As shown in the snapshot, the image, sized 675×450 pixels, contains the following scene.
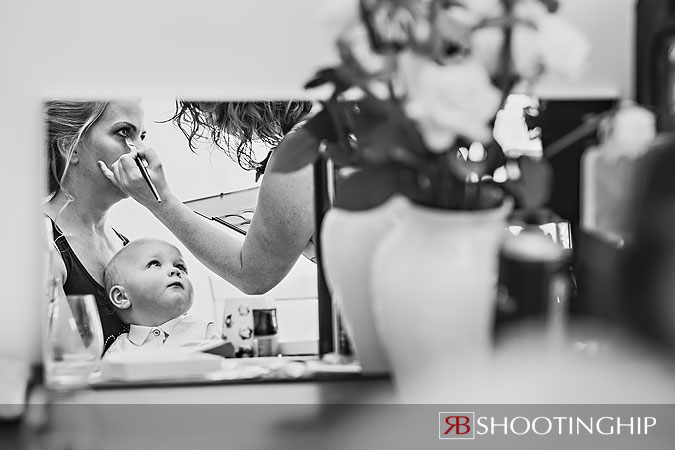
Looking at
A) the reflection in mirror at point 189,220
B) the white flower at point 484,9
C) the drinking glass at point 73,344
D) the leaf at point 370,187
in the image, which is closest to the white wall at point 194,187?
the reflection in mirror at point 189,220

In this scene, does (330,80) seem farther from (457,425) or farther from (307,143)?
(457,425)

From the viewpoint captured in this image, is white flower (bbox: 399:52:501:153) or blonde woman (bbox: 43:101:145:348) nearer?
white flower (bbox: 399:52:501:153)

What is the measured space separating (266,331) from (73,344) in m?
0.35

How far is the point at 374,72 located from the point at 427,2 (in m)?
0.15

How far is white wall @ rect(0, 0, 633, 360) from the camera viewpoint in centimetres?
138

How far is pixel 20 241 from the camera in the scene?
1.39 meters

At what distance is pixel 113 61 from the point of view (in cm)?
139

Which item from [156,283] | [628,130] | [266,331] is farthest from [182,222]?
[628,130]

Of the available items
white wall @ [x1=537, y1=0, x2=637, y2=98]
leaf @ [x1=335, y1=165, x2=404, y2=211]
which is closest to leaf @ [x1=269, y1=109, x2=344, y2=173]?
leaf @ [x1=335, y1=165, x2=404, y2=211]

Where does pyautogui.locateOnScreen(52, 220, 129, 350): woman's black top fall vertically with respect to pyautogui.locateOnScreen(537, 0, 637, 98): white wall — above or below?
below

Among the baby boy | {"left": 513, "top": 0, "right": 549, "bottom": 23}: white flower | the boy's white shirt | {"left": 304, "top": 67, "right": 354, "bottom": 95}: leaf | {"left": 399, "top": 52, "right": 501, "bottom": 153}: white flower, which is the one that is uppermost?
{"left": 513, "top": 0, "right": 549, "bottom": 23}: white flower

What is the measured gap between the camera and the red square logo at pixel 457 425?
3.17ft

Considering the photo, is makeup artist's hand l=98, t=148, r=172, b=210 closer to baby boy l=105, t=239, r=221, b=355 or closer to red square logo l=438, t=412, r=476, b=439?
baby boy l=105, t=239, r=221, b=355

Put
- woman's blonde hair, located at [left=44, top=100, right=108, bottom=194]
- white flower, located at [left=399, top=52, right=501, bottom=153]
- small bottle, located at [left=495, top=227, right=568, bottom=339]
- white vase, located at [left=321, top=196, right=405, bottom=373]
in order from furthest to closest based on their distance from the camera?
woman's blonde hair, located at [left=44, top=100, right=108, bottom=194]
white vase, located at [left=321, top=196, right=405, bottom=373]
small bottle, located at [left=495, top=227, right=568, bottom=339]
white flower, located at [left=399, top=52, right=501, bottom=153]
